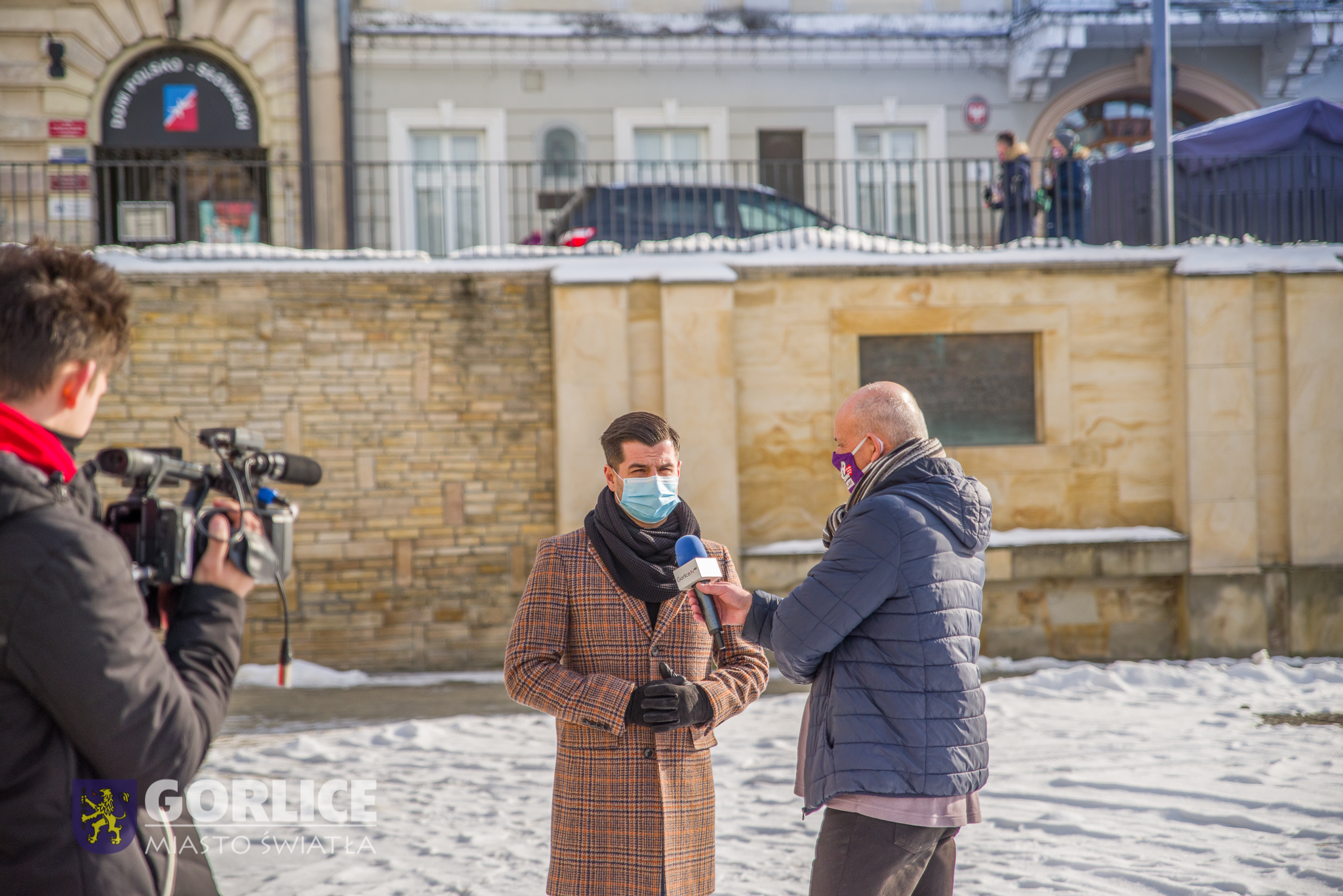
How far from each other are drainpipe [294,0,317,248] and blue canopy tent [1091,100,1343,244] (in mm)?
9650

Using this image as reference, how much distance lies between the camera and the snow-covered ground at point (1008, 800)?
187 inches

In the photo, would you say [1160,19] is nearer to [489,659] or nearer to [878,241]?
[878,241]

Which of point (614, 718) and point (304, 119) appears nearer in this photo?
point (614, 718)

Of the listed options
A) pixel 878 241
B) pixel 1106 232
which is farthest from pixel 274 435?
pixel 1106 232

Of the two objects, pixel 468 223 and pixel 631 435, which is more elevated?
pixel 468 223

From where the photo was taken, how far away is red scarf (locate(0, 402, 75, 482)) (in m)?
1.69

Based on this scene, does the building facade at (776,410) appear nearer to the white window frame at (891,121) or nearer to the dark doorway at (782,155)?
the dark doorway at (782,155)

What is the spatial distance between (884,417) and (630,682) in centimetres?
100

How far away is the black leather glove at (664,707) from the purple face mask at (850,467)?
2.36 ft

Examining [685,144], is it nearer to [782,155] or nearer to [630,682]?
[782,155]

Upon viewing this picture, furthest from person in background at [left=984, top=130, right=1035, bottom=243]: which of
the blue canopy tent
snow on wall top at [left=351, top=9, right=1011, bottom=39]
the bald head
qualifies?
the bald head

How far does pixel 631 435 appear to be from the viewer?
328 centimetres

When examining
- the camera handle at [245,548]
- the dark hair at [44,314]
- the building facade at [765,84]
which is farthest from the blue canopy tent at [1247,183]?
the dark hair at [44,314]

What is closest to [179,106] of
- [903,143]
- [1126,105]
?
[903,143]
